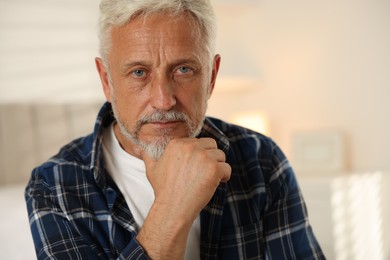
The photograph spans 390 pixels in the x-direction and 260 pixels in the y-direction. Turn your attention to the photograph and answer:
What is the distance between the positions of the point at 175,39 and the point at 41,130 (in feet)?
7.63

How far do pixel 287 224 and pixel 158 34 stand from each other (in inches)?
22.6

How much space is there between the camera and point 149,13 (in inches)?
46.1

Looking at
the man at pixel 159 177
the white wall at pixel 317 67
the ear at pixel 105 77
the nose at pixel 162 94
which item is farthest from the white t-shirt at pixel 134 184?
the white wall at pixel 317 67

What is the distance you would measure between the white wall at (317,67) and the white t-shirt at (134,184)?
2.52 metres

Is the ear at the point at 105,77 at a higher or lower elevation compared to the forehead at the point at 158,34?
lower

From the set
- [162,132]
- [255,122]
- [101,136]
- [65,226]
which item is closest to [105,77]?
[101,136]

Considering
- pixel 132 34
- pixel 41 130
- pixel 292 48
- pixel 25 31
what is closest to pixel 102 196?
pixel 132 34

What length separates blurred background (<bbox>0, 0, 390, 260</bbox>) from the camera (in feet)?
10.1

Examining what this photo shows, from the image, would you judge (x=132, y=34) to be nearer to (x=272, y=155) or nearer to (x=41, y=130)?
(x=272, y=155)

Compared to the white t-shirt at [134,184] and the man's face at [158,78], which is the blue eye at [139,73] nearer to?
the man's face at [158,78]

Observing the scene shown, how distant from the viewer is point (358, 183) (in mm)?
3105

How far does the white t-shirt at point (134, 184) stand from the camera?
1.28 meters

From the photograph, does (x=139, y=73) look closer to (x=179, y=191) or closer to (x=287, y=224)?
(x=179, y=191)

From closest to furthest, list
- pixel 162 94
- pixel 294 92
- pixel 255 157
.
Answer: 1. pixel 162 94
2. pixel 255 157
3. pixel 294 92
